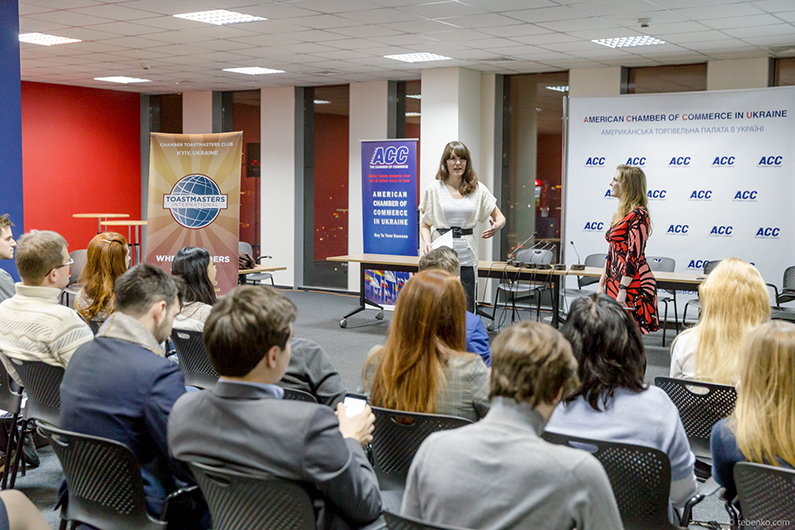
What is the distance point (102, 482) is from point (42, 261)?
4.73 ft

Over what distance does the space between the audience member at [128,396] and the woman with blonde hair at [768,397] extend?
153cm

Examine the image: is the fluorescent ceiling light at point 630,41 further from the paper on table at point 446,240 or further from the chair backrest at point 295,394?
the chair backrest at point 295,394

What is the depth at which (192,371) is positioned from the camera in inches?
141

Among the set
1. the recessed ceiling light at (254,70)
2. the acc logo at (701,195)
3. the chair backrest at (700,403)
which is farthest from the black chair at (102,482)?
the recessed ceiling light at (254,70)

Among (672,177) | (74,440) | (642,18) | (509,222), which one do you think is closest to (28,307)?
(74,440)

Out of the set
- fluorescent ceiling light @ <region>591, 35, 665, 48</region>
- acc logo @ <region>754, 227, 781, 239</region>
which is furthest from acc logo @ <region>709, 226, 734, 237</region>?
fluorescent ceiling light @ <region>591, 35, 665, 48</region>

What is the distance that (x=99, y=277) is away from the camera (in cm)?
387

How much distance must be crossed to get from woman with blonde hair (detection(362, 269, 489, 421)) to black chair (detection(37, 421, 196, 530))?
0.67 m

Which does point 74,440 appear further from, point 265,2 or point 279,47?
point 279,47

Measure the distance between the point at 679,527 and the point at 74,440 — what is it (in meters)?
1.68

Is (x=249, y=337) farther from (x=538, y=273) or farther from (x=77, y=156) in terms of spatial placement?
(x=77, y=156)

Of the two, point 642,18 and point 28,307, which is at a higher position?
point 642,18

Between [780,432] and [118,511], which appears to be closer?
[780,432]

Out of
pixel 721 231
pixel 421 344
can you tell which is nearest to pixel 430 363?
pixel 421 344
